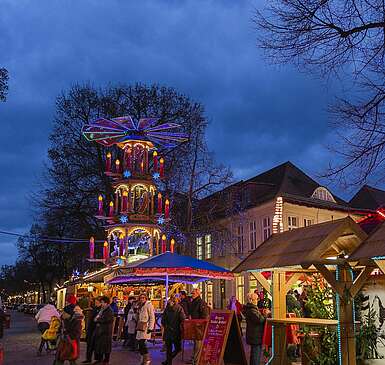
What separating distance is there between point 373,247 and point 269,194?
Result: 30.0m

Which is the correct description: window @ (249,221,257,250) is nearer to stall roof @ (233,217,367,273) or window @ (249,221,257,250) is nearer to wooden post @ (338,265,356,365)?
stall roof @ (233,217,367,273)

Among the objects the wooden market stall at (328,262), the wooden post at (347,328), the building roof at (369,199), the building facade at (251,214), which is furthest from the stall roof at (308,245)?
the building roof at (369,199)

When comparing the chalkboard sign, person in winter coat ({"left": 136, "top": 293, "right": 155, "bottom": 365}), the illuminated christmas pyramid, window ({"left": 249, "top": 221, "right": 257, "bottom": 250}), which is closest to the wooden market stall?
the chalkboard sign

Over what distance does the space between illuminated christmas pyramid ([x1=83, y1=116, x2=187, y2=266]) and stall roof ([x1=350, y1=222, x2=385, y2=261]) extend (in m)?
20.9

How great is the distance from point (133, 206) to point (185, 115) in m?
8.98

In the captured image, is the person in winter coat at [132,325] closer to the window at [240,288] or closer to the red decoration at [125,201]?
the red decoration at [125,201]

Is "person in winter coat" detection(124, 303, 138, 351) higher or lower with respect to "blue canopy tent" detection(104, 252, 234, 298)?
lower

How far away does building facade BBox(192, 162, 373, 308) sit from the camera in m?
34.7

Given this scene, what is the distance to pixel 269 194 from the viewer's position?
126 feet

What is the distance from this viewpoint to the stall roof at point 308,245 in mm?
9633

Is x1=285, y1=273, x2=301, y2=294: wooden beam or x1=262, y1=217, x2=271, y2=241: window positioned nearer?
x1=285, y1=273, x2=301, y2=294: wooden beam

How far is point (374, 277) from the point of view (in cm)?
1073

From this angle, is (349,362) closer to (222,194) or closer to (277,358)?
(277,358)

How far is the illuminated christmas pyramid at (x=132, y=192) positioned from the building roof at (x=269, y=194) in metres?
4.26
